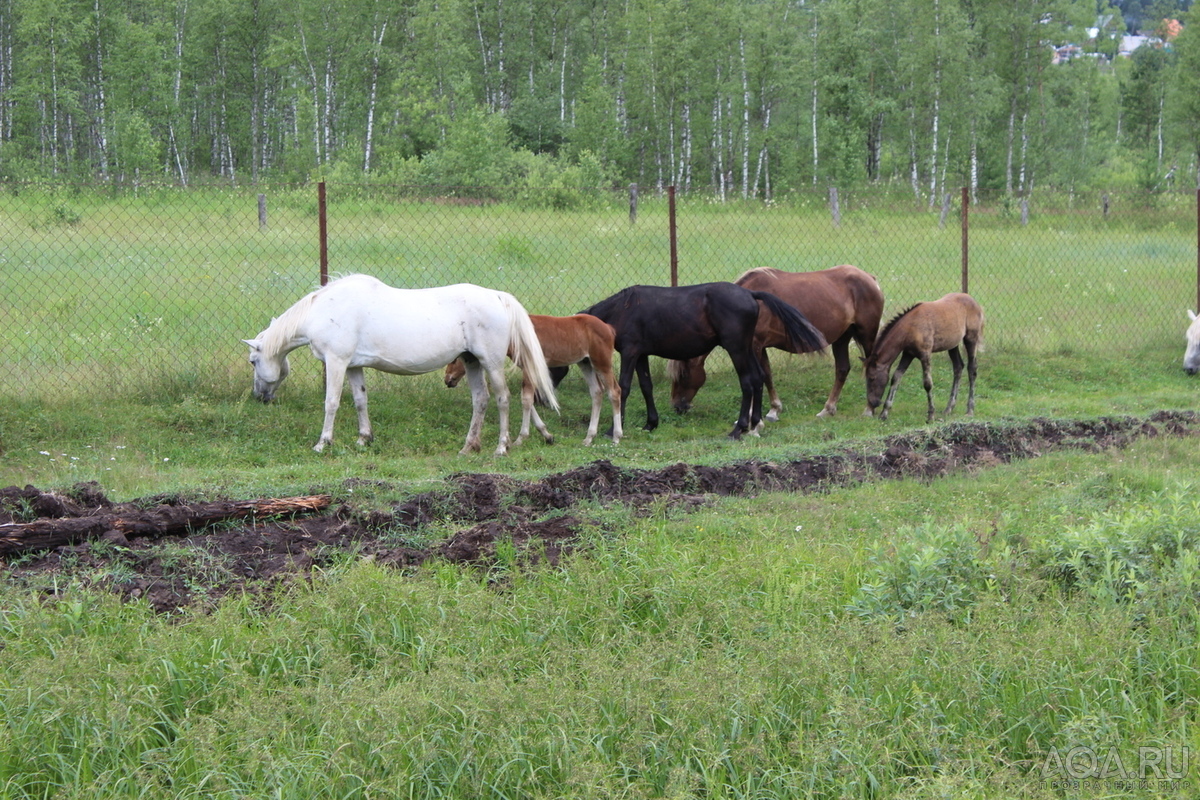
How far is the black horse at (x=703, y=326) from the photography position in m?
10.2

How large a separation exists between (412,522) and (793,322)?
5.06 m

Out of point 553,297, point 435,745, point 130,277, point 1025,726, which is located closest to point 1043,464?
point 1025,726

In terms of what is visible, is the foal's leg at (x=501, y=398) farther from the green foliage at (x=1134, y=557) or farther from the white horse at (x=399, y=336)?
the green foliage at (x=1134, y=557)

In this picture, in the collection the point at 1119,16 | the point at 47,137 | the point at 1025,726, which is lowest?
the point at 1025,726

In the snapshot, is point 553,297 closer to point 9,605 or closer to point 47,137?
point 9,605

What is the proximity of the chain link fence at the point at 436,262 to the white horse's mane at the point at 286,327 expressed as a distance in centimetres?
77

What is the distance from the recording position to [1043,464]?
27.4ft

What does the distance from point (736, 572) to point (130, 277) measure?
12.4 meters

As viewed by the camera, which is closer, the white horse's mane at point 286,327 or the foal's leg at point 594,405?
the white horse's mane at point 286,327

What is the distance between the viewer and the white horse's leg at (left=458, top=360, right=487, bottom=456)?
966cm

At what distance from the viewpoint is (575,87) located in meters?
41.7

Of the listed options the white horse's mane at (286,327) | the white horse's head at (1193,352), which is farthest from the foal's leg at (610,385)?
the white horse's head at (1193,352)

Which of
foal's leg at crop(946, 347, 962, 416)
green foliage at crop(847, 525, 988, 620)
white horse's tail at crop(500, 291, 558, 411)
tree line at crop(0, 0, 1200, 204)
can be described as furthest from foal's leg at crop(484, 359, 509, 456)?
tree line at crop(0, 0, 1200, 204)

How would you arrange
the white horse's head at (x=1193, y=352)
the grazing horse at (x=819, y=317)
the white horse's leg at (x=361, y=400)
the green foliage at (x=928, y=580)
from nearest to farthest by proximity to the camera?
the green foliage at (x=928, y=580) < the white horse's leg at (x=361, y=400) < the grazing horse at (x=819, y=317) < the white horse's head at (x=1193, y=352)
